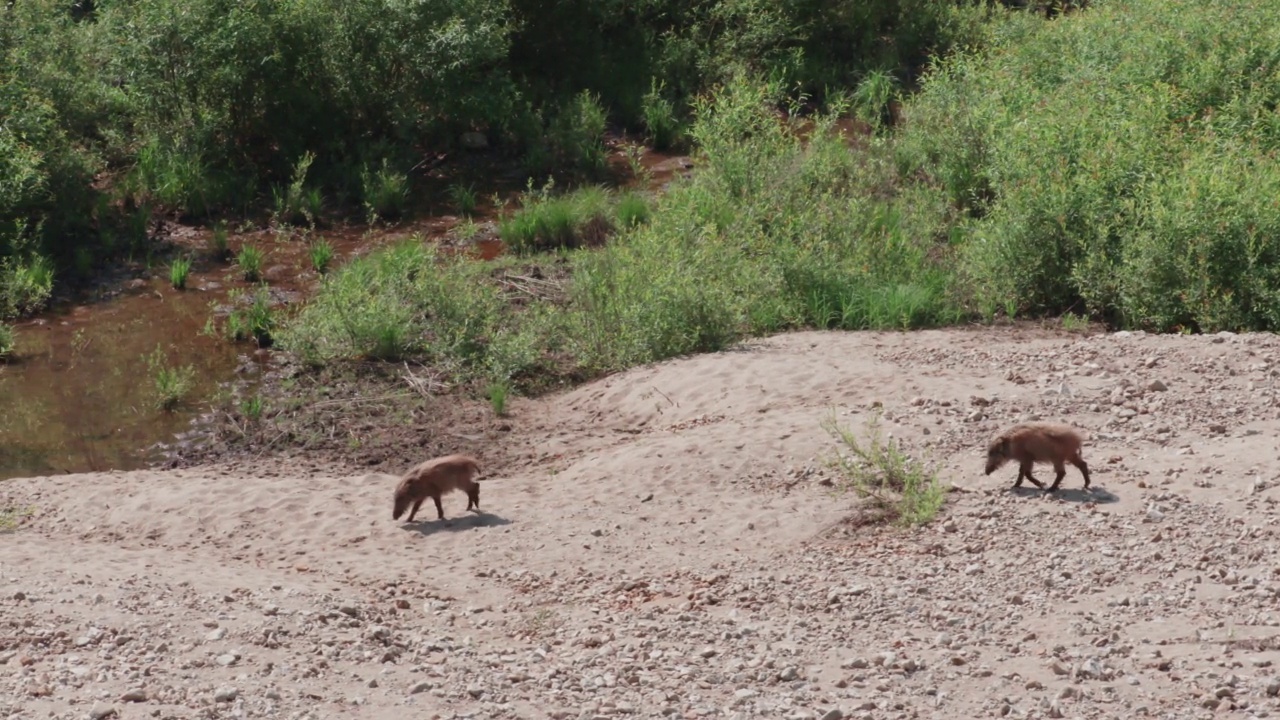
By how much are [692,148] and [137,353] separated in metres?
8.07

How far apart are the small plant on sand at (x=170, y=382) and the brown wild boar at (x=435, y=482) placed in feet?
16.3

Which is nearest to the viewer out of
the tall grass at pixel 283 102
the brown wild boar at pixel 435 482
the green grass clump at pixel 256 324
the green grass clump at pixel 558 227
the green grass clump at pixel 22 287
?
the brown wild boar at pixel 435 482

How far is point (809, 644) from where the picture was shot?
714cm

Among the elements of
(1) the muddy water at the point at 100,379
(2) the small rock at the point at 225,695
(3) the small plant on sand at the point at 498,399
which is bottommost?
(1) the muddy water at the point at 100,379

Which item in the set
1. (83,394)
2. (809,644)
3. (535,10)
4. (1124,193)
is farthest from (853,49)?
(809,644)

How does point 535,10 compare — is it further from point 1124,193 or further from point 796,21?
point 1124,193

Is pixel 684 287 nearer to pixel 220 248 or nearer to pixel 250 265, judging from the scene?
pixel 250 265

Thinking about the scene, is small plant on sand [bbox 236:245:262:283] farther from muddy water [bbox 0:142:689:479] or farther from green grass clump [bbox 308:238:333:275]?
green grass clump [bbox 308:238:333:275]

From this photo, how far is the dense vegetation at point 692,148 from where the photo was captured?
43.2 feet

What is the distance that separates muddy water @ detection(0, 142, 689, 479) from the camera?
13047 millimetres

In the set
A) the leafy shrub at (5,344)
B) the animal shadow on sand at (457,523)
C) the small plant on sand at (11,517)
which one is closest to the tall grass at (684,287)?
the leafy shrub at (5,344)

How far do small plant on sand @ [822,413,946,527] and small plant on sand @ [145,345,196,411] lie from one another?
6.83 metres

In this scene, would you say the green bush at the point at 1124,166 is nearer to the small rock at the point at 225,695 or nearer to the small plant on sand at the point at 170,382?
the small plant on sand at the point at 170,382

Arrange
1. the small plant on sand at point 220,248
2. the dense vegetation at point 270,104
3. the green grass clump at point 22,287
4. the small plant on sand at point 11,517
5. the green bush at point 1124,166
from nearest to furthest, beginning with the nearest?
the small plant on sand at point 11,517 → the green bush at point 1124,166 → the green grass clump at point 22,287 → the small plant on sand at point 220,248 → the dense vegetation at point 270,104
